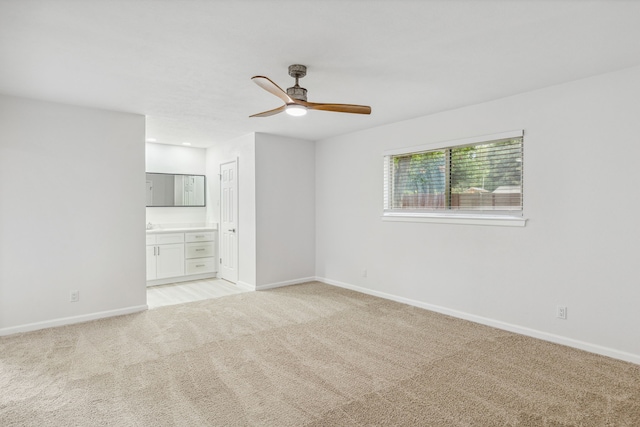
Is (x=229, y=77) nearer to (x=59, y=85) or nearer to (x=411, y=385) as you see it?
(x=59, y=85)

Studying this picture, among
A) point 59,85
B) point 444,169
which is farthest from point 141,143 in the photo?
point 444,169

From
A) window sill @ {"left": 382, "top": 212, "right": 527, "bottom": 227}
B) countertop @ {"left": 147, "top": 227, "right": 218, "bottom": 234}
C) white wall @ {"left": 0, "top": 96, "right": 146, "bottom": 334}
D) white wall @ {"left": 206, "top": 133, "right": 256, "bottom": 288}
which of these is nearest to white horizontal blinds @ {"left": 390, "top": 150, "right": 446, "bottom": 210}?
window sill @ {"left": 382, "top": 212, "right": 527, "bottom": 227}

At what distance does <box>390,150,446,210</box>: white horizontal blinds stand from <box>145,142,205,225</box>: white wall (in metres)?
3.48

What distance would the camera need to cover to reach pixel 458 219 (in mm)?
4105

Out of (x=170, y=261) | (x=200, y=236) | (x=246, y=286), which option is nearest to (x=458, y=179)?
(x=246, y=286)

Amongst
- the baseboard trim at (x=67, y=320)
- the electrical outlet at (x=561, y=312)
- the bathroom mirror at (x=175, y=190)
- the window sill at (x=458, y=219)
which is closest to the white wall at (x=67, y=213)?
the baseboard trim at (x=67, y=320)

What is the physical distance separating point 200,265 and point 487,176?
4.84 meters

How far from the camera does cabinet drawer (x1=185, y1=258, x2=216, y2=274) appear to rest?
20.4ft

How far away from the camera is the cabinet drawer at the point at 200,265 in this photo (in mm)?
6207

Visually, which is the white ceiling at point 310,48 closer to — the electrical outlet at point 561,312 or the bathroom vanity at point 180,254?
the electrical outlet at point 561,312

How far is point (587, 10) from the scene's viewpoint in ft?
6.79

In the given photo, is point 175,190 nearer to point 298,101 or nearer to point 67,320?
point 67,320

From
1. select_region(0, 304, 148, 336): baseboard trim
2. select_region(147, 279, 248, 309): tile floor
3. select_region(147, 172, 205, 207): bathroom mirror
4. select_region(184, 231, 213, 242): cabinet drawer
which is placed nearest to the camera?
select_region(0, 304, 148, 336): baseboard trim

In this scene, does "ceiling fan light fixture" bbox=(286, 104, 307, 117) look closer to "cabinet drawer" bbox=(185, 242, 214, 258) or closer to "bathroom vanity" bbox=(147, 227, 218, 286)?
"bathroom vanity" bbox=(147, 227, 218, 286)
